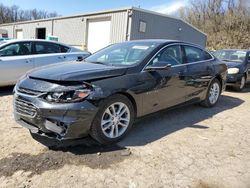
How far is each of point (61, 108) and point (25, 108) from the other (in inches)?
24.4

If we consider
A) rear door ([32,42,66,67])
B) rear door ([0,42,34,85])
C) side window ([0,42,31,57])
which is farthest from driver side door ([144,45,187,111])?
side window ([0,42,31,57])

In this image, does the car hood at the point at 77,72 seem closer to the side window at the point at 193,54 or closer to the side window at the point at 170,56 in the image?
the side window at the point at 170,56

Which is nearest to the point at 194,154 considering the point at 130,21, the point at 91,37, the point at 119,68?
the point at 119,68

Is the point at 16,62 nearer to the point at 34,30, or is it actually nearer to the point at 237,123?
the point at 237,123

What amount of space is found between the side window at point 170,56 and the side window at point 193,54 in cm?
30

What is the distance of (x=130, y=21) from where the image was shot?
17016 millimetres

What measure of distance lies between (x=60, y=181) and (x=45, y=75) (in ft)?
4.98

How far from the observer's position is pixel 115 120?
4098mm

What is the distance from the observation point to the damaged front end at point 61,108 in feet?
11.7

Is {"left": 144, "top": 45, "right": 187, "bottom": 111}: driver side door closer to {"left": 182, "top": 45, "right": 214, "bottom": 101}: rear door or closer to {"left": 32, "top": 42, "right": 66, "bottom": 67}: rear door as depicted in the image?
{"left": 182, "top": 45, "right": 214, "bottom": 101}: rear door

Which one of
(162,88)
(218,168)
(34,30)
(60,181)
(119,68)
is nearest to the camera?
(60,181)

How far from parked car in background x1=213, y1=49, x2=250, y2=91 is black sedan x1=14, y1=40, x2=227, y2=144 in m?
4.06

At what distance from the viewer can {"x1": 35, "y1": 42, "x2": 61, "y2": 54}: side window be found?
25.6 feet

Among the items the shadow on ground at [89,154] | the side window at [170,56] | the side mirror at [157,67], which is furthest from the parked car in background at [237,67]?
the side mirror at [157,67]
